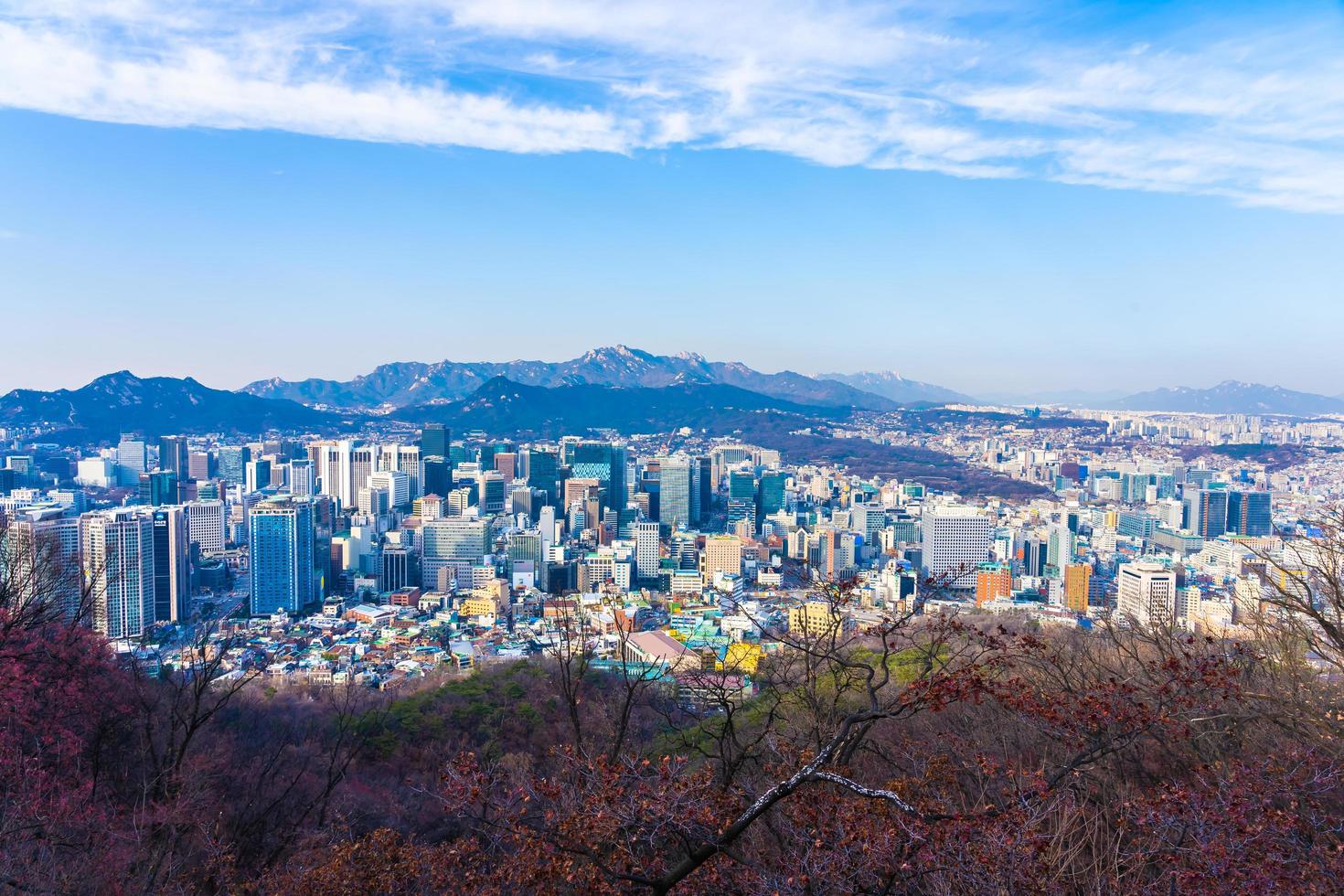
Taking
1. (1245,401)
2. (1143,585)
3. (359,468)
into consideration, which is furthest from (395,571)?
(1245,401)

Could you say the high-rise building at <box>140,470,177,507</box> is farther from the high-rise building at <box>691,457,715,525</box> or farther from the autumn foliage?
the autumn foliage

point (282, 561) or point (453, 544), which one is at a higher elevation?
point (282, 561)

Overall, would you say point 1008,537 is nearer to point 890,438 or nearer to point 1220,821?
point 1220,821

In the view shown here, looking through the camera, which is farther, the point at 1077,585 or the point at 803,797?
the point at 1077,585

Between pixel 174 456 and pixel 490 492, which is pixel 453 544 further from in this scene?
pixel 174 456

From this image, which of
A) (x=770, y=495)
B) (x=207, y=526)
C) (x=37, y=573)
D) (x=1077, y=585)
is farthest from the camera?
(x=770, y=495)

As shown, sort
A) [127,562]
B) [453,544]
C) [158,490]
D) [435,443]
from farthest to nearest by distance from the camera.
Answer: [435,443], [158,490], [453,544], [127,562]

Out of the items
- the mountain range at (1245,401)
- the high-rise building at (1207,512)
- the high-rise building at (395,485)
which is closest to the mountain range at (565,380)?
the mountain range at (1245,401)
